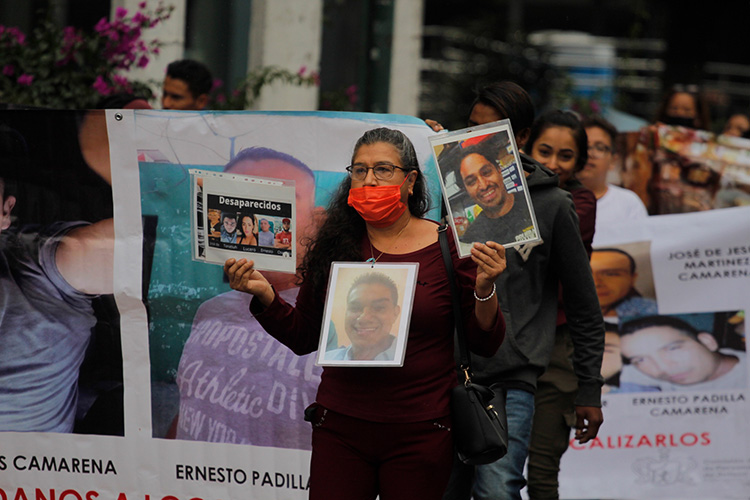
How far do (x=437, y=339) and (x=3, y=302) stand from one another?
2.03 metres

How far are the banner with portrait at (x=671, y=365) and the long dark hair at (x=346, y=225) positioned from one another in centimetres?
267

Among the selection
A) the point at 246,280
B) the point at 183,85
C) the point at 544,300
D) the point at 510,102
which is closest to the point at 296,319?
the point at 246,280

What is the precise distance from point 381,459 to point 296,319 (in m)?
0.54

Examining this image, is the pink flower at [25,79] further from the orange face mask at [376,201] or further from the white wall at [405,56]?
the white wall at [405,56]

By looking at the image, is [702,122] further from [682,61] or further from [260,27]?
[682,61]

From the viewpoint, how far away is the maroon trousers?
3.41 metres

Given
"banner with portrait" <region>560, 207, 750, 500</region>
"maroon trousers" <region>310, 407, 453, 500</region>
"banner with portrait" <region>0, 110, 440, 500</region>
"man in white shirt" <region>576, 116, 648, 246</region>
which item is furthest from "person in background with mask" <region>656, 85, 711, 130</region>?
"maroon trousers" <region>310, 407, 453, 500</region>

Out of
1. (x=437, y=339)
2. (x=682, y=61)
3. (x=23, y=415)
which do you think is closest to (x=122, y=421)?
(x=23, y=415)

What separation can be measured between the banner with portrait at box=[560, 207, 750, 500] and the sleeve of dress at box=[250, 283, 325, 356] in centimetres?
281

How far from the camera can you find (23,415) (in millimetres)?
4586

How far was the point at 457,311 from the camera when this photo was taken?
3.50m

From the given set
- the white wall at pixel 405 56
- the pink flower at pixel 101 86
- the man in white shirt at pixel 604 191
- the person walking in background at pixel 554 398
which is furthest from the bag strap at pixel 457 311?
the white wall at pixel 405 56

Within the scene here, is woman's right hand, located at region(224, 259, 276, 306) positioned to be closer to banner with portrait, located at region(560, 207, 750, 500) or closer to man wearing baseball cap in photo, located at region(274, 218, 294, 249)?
man wearing baseball cap in photo, located at region(274, 218, 294, 249)

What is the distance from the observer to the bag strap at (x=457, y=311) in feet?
11.5
